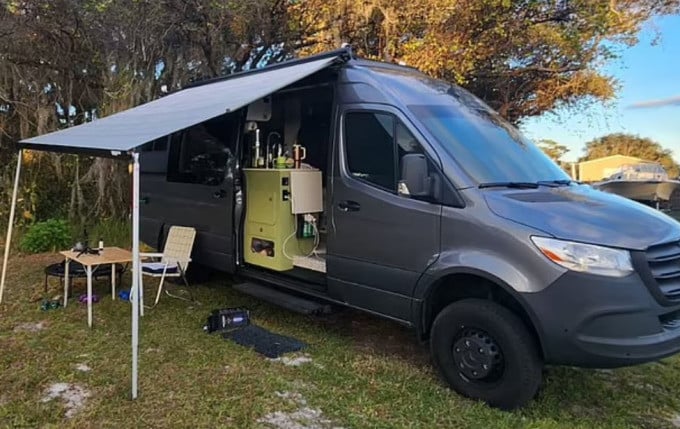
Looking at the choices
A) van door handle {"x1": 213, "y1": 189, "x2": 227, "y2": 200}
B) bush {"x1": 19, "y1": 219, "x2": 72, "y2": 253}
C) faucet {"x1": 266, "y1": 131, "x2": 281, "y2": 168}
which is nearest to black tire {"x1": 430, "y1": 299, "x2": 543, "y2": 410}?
faucet {"x1": 266, "y1": 131, "x2": 281, "y2": 168}

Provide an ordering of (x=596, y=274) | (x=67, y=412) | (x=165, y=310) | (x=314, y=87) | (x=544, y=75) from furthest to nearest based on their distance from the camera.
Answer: (x=544, y=75), (x=165, y=310), (x=314, y=87), (x=67, y=412), (x=596, y=274)

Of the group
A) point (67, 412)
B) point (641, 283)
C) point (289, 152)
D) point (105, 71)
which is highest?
point (105, 71)

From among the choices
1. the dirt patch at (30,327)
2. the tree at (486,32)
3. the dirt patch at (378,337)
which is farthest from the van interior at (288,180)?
the tree at (486,32)

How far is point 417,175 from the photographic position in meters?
3.37

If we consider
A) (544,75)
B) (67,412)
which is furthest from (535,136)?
(67,412)

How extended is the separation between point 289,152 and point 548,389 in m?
3.07

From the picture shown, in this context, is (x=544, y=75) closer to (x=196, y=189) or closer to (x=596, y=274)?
(x=196, y=189)

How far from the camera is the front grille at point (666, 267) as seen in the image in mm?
2844

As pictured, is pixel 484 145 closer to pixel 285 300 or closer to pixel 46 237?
pixel 285 300

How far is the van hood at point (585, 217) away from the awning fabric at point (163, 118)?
5.66ft

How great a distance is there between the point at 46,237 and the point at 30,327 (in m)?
3.85

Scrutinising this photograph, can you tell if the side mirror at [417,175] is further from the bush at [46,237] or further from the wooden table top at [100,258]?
the bush at [46,237]

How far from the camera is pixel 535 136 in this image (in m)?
10.0

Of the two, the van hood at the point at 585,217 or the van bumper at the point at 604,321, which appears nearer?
the van bumper at the point at 604,321
